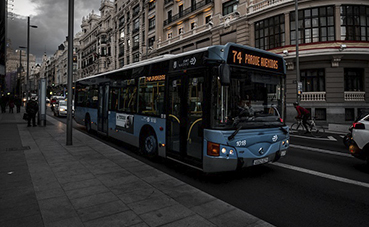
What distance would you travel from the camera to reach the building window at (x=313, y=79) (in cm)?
2080

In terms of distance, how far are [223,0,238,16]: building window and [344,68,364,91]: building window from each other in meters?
13.8

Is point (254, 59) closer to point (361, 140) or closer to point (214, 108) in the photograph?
point (214, 108)

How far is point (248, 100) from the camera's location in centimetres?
498

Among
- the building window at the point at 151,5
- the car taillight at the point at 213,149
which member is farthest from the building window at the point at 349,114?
the building window at the point at 151,5

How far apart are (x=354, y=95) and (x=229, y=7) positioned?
54.4 feet

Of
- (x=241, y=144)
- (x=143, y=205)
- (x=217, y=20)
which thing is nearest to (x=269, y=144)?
(x=241, y=144)

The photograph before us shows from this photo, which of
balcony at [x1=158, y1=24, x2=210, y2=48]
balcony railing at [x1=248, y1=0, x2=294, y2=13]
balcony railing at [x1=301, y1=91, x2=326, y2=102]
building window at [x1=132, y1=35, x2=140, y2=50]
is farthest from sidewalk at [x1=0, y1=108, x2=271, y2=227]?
building window at [x1=132, y1=35, x2=140, y2=50]

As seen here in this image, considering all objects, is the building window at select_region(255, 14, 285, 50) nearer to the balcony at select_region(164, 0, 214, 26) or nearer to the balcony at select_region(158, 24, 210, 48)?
the balcony at select_region(158, 24, 210, 48)

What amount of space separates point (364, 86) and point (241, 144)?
21.5 metres

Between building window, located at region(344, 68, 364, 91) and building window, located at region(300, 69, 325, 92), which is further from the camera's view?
building window, located at region(300, 69, 325, 92)

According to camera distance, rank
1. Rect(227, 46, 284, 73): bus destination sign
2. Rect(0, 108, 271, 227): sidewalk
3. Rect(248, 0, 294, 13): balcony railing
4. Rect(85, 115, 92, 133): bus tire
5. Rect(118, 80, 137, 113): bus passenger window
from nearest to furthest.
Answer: Rect(0, 108, 271, 227): sidewalk
Rect(227, 46, 284, 73): bus destination sign
Rect(118, 80, 137, 113): bus passenger window
Rect(85, 115, 92, 133): bus tire
Rect(248, 0, 294, 13): balcony railing

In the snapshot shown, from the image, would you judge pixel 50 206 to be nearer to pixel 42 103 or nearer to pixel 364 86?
pixel 42 103

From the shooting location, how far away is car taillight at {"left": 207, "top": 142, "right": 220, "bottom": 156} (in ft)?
15.2

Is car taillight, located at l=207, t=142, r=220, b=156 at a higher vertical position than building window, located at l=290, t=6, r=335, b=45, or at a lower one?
lower
